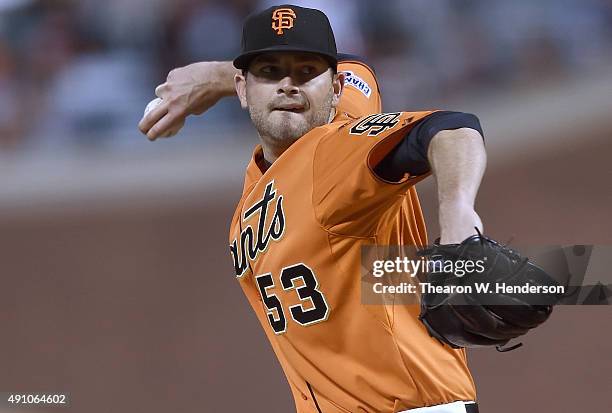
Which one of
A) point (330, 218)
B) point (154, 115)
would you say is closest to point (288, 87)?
point (330, 218)

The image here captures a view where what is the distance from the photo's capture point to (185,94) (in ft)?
5.91

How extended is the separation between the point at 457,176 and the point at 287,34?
52 centimetres

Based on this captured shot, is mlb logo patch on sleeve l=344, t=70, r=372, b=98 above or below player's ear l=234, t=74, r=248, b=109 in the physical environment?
above

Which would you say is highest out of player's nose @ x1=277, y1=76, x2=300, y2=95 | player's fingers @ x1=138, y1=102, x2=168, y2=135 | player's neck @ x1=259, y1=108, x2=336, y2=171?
player's fingers @ x1=138, y1=102, x2=168, y2=135

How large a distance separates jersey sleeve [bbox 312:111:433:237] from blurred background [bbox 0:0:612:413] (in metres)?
1.56

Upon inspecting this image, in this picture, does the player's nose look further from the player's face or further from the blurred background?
the blurred background

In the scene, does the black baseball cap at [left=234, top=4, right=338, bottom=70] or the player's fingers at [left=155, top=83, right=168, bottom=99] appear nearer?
the black baseball cap at [left=234, top=4, right=338, bottom=70]

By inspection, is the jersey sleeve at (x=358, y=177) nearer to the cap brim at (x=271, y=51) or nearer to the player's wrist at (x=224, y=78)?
the cap brim at (x=271, y=51)

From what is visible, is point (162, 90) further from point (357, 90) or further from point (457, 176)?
point (457, 176)

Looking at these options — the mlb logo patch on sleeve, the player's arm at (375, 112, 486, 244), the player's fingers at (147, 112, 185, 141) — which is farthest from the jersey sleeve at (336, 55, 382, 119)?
the player's arm at (375, 112, 486, 244)

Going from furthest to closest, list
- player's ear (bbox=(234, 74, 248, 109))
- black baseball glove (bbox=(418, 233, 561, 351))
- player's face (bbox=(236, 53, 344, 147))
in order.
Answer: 1. player's ear (bbox=(234, 74, 248, 109))
2. player's face (bbox=(236, 53, 344, 147))
3. black baseball glove (bbox=(418, 233, 561, 351))

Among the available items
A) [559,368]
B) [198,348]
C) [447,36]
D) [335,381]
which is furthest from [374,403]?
[447,36]

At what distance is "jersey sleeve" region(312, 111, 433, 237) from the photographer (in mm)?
1101

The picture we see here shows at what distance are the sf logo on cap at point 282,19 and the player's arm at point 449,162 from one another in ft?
1.22
